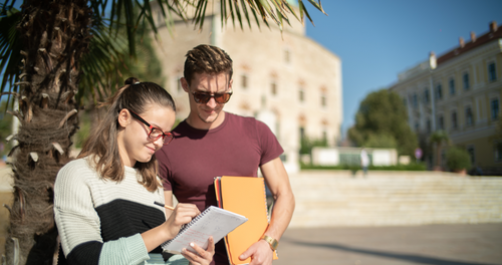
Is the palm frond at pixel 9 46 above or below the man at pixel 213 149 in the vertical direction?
above

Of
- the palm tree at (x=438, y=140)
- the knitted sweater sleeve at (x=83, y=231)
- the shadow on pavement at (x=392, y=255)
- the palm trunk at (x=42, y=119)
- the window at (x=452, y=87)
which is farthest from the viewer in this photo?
the palm tree at (x=438, y=140)

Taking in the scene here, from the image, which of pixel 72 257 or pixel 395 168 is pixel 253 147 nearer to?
pixel 72 257

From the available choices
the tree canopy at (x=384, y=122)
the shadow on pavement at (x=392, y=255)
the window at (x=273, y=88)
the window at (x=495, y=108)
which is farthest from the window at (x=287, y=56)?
the window at (x=495, y=108)

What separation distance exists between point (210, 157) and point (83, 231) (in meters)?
0.85

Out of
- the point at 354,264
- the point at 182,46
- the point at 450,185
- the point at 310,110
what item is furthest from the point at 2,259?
the point at 310,110

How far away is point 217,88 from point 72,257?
119 centimetres

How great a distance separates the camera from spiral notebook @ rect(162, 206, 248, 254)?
142cm

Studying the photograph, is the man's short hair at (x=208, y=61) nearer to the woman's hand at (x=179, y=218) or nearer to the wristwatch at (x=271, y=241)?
the woman's hand at (x=179, y=218)

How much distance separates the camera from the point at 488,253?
6.25 meters

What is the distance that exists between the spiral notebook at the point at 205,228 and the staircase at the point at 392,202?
9.86 meters

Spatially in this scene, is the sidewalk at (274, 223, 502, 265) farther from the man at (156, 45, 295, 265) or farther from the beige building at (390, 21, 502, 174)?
the man at (156, 45, 295, 265)

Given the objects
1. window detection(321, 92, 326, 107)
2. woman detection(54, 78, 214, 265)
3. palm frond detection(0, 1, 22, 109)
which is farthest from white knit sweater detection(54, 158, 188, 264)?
window detection(321, 92, 326, 107)

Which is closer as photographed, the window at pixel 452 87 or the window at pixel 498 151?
the window at pixel 498 151

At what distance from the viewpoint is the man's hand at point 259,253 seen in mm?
1796
